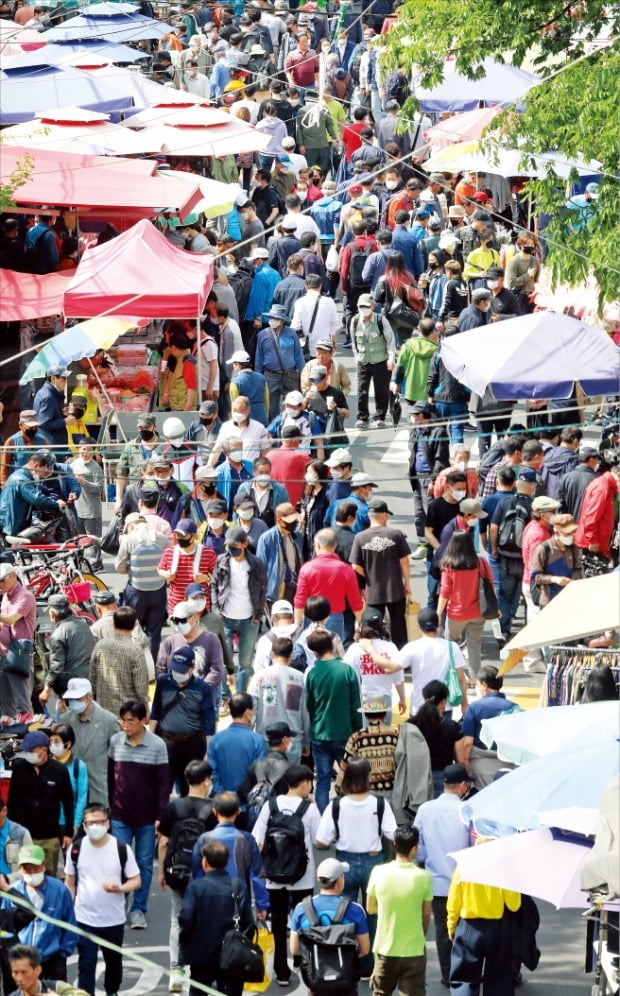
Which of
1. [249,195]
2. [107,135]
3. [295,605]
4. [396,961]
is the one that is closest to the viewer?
[396,961]

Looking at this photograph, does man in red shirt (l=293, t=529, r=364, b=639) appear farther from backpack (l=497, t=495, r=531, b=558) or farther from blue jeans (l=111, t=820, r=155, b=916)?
blue jeans (l=111, t=820, r=155, b=916)

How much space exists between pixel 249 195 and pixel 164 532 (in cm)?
1224

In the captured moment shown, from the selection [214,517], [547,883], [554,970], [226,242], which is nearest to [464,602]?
[214,517]

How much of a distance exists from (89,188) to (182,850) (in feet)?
40.3

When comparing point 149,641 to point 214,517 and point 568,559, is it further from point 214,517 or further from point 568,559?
point 568,559

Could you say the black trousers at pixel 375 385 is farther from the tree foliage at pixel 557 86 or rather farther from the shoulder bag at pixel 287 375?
the tree foliage at pixel 557 86

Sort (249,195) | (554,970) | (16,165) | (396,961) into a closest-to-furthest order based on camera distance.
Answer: (396,961)
(554,970)
(16,165)
(249,195)

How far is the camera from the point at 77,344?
18.5 m

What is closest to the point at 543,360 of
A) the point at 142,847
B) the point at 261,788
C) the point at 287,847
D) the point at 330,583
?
the point at 330,583

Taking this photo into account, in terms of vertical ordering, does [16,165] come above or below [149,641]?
above

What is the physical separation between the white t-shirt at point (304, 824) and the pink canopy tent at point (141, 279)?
8119 mm

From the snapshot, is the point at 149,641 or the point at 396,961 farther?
the point at 149,641

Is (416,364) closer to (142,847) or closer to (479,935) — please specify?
(142,847)

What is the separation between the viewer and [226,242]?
22.4 m
